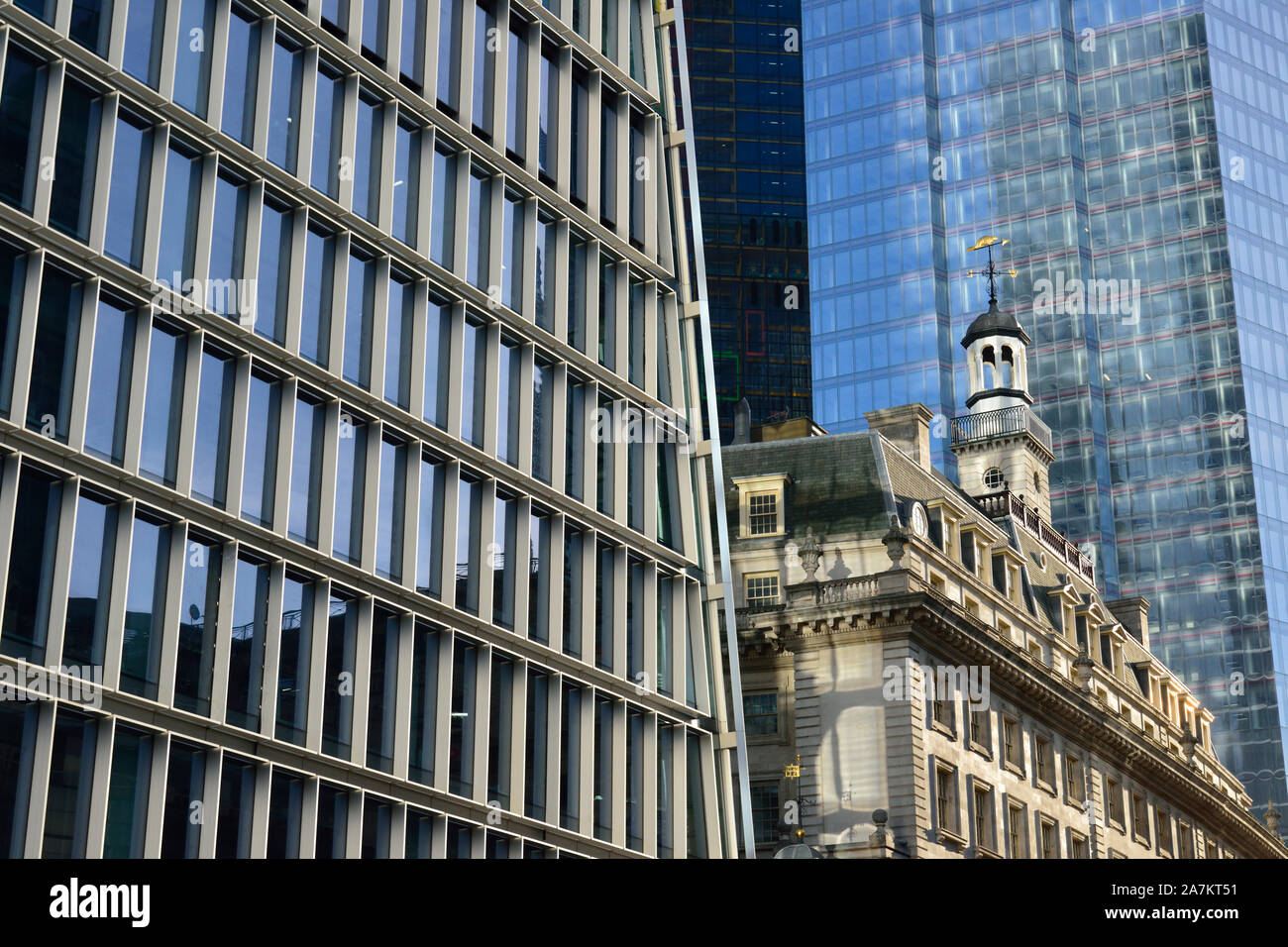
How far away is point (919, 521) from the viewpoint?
64562mm

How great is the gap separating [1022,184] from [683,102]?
326 feet

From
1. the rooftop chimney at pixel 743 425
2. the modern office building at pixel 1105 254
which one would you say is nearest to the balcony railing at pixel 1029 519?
the rooftop chimney at pixel 743 425

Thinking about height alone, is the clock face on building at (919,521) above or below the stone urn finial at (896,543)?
above

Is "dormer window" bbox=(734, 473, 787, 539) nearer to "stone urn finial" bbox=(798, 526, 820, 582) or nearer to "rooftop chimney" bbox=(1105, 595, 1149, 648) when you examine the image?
"stone urn finial" bbox=(798, 526, 820, 582)

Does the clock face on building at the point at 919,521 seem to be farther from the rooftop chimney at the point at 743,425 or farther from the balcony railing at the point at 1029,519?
the balcony railing at the point at 1029,519

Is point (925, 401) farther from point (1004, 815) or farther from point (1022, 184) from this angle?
point (1004, 815)

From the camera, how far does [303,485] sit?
34375 mm

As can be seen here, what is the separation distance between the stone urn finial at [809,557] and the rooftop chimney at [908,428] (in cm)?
1139

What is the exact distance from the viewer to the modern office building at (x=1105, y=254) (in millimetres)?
128875

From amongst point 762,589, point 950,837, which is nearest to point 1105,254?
point 762,589

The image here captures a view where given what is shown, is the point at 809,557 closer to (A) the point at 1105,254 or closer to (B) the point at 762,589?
(B) the point at 762,589
